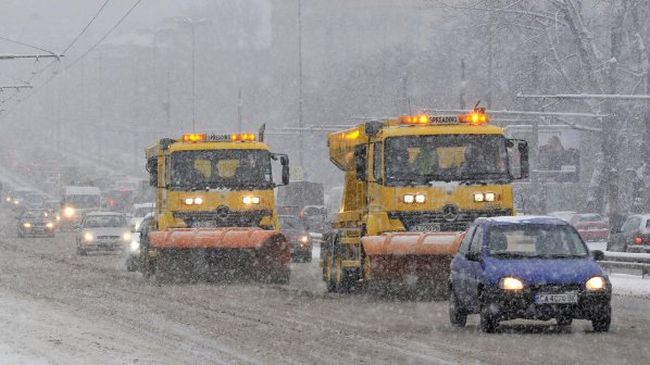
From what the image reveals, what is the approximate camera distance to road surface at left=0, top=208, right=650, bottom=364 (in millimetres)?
14820

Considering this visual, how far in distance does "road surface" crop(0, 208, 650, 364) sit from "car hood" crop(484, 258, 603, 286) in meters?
0.62

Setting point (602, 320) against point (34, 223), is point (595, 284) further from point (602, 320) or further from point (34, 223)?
point (34, 223)

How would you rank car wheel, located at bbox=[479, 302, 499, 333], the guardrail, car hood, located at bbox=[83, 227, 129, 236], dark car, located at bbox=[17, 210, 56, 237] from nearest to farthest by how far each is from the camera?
car wheel, located at bbox=[479, 302, 499, 333] → the guardrail → car hood, located at bbox=[83, 227, 129, 236] → dark car, located at bbox=[17, 210, 56, 237]

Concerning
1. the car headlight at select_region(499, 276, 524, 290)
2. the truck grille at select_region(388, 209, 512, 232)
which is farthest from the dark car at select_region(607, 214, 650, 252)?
the car headlight at select_region(499, 276, 524, 290)

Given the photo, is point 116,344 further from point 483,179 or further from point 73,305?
point 483,179

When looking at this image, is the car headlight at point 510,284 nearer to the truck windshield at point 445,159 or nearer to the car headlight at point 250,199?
the truck windshield at point 445,159

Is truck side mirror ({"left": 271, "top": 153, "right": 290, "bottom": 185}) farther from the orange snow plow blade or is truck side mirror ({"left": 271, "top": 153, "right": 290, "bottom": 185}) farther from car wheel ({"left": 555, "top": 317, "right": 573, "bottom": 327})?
car wheel ({"left": 555, "top": 317, "right": 573, "bottom": 327})

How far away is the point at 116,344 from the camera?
645 inches

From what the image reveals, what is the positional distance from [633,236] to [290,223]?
31.2 feet

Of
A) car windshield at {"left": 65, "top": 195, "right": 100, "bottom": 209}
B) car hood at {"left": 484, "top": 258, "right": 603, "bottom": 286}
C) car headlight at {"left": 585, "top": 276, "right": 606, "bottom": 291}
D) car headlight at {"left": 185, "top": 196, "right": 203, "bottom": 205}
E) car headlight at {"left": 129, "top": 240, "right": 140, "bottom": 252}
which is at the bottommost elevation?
car headlight at {"left": 585, "top": 276, "right": 606, "bottom": 291}

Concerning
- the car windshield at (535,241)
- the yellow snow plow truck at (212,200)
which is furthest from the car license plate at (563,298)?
the yellow snow plow truck at (212,200)

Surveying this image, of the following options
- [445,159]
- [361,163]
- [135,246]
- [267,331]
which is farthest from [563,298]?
[135,246]

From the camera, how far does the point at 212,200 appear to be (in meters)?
30.3

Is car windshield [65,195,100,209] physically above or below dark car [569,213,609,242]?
above
